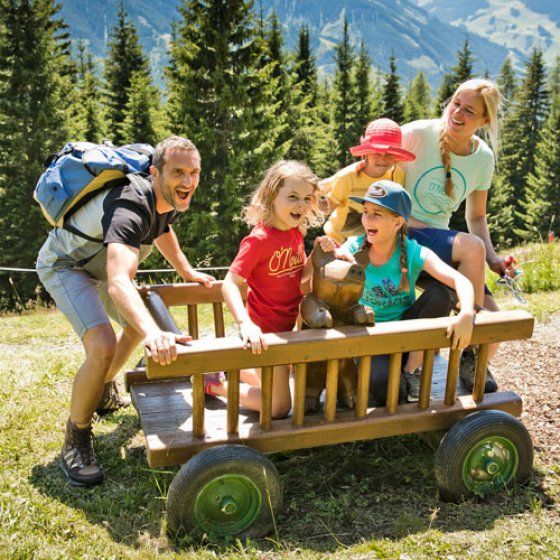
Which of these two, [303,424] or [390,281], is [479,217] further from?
[303,424]

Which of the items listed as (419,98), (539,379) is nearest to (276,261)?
(539,379)

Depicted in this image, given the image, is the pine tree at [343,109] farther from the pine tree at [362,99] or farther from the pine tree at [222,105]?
the pine tree at [222,105]

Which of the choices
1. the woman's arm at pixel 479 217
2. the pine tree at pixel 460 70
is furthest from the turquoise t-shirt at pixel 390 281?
the pine tree at pixel 460 70

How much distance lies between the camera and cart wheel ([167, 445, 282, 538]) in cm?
279

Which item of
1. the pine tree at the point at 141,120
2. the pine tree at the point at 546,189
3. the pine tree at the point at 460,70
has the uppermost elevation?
the pine tree at the point at 460,70

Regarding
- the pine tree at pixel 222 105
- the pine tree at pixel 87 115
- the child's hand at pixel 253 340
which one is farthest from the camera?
the pine tree at pixel 87 115

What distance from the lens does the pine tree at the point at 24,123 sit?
72.7 feet

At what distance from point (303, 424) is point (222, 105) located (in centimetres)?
1804

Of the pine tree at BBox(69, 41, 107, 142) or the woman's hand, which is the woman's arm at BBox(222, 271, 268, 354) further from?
the pine tree at BBox(69, 41, 107, 142)

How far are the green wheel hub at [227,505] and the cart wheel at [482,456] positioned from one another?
3.18ft

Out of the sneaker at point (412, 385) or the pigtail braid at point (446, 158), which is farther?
the pigtail braid at point (446, 158)

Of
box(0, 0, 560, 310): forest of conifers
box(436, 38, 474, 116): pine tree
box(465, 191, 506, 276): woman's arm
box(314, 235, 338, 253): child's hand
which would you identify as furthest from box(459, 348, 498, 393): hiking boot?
box(436, 38, 474, 116): pine tree

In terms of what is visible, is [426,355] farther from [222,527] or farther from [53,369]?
[53,369]

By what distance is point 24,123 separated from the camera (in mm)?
23062
